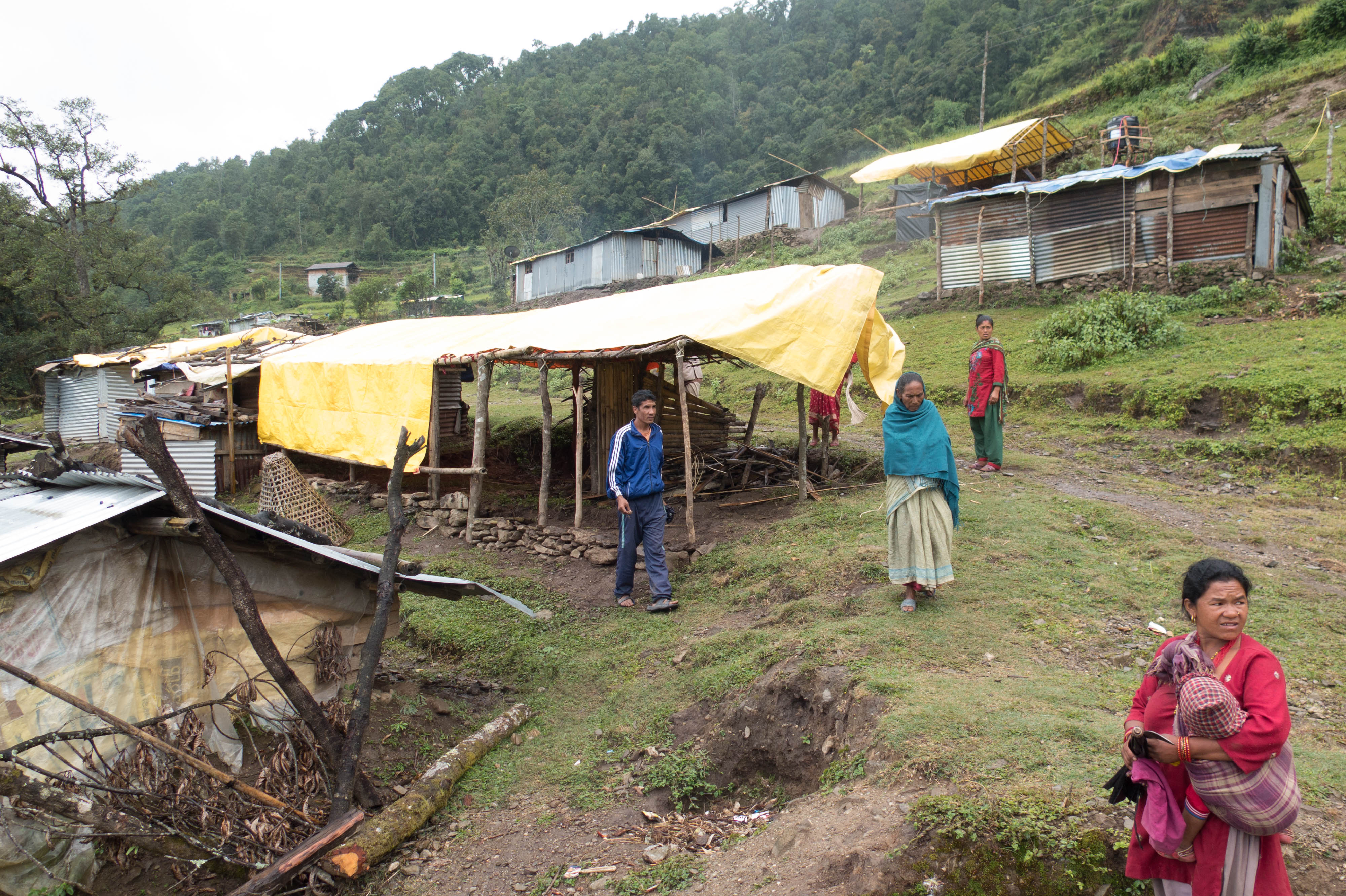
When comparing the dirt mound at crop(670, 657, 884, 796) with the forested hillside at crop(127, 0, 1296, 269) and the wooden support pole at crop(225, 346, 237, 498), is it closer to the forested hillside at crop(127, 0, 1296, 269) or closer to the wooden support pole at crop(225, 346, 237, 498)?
the wooden support pole at crop(225, 346, 237, 498)

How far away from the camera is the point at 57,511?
3.69 meters

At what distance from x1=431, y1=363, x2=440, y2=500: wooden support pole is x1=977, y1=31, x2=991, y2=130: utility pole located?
3344 cm

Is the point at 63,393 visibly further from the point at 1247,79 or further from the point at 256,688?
the point at 1247,79

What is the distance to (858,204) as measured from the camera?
3403 cm

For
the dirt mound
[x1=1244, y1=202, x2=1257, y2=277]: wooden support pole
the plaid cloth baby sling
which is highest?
[x1=1244, y1=202, x2=1257, y2=277]: wooden support pole

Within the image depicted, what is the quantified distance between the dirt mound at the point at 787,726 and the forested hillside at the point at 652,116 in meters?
40.9

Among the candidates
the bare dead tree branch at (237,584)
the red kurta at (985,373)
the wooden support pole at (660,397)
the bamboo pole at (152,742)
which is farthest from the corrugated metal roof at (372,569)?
the red kurta at (985,373)

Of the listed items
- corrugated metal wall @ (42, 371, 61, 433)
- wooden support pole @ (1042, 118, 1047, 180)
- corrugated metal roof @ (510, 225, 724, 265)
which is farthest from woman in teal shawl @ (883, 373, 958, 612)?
corrugated metal roof @ (510, 225, 724, 265)

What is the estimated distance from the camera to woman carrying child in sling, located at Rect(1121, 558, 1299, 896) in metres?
2.08

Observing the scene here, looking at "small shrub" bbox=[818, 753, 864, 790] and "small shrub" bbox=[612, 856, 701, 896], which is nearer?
"small shrub" bbox=[612, 856, 701, 896]

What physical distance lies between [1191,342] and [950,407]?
3.50m

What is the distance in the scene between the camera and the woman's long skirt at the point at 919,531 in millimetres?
4969

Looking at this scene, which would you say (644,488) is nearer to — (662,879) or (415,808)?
(415,808)

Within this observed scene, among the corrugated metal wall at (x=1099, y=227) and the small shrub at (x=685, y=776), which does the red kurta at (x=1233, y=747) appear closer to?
the small shrub at (x=685, y=776)
